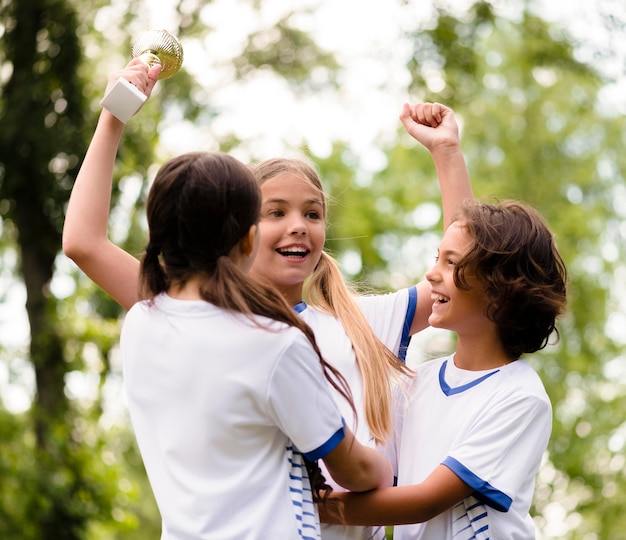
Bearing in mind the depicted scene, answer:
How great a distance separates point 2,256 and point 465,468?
10715mm

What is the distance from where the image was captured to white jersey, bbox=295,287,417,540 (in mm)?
2645

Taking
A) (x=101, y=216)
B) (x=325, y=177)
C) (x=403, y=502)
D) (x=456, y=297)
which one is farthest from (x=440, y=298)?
(x=325, y=177)

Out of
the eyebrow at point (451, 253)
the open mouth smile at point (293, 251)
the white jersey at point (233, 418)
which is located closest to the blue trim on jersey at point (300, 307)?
the open mouth smile at point (293, 251)

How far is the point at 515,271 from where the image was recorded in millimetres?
2832

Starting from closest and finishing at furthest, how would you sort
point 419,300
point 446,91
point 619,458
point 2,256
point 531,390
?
point 531,390 → point 419,300 → point 446,91 → point 2,256 → point 619,458

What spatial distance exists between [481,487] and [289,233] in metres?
0.85

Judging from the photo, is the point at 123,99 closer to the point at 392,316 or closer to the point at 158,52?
the point at 158,52

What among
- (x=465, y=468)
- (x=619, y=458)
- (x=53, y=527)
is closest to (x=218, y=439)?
(x=465, y=468)

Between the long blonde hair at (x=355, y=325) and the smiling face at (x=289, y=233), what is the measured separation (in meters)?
0.04

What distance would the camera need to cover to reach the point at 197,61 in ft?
42.9

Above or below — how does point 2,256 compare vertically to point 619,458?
above

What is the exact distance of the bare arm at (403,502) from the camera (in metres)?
2.42

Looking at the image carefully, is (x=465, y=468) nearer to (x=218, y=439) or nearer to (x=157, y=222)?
(x=218, y=439)

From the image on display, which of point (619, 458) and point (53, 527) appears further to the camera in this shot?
point (619, 458)
